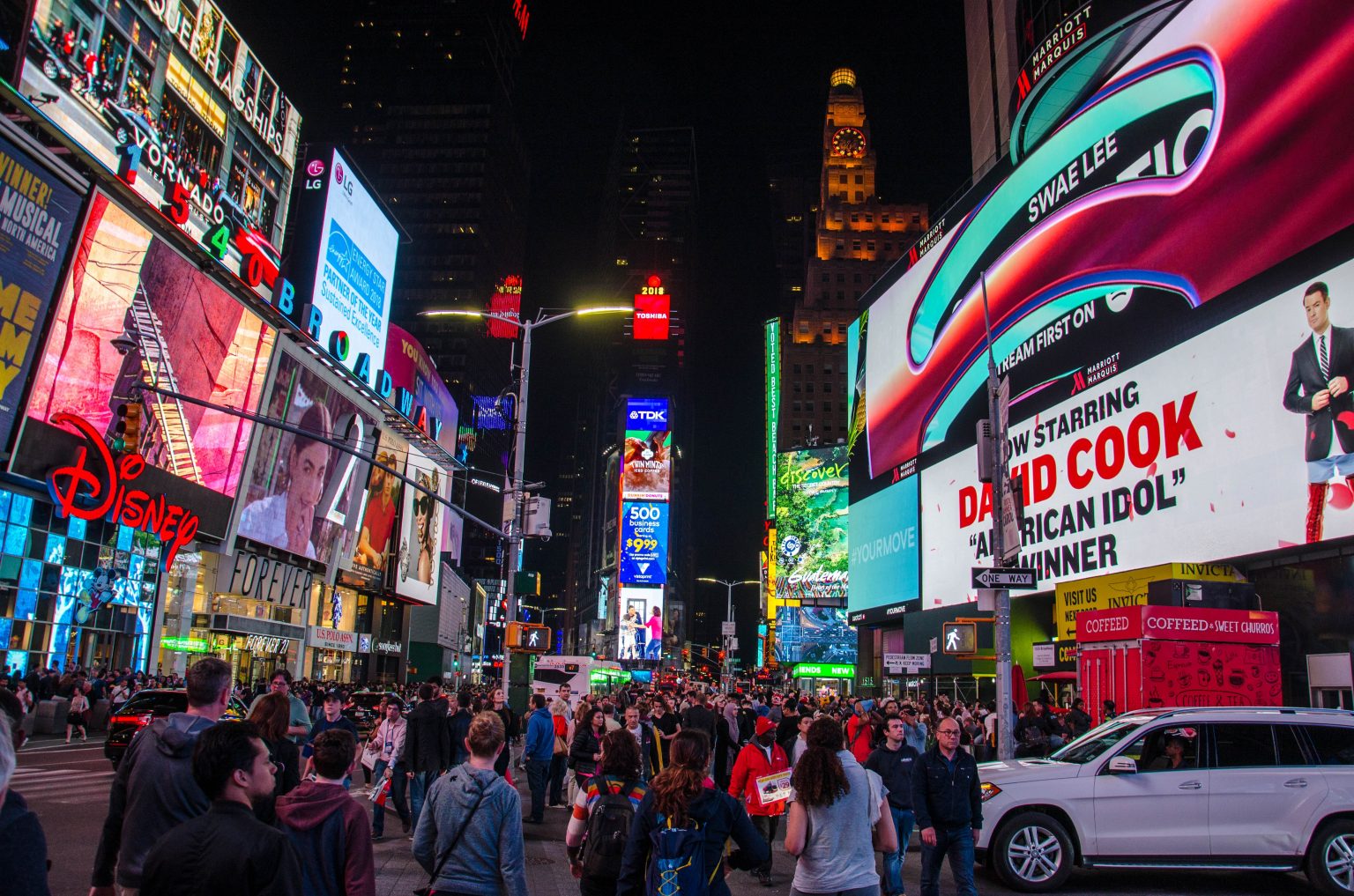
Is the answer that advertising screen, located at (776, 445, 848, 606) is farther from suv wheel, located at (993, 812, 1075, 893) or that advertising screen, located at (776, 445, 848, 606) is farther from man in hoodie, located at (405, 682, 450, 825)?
suv wheel, located at (993, 812, 1075, 893)

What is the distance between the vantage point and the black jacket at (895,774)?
10.0 meters

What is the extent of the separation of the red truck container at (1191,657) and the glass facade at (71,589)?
34102 mm

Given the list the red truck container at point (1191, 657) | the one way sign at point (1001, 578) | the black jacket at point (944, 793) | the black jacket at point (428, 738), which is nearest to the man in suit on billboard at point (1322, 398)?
the red truck container at point (1191, 657)

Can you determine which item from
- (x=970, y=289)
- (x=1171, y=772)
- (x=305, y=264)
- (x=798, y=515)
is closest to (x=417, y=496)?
(x=305, y=264)

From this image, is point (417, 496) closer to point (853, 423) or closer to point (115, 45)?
point (853, 423)

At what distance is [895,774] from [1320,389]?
20.0 m

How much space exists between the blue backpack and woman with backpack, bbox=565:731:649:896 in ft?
1.24

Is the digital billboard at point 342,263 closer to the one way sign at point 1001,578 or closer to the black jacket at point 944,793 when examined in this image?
the one way sign at point 1001,578

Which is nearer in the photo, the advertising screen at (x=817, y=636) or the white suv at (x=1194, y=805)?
the white suv at (x=1194, y=805)

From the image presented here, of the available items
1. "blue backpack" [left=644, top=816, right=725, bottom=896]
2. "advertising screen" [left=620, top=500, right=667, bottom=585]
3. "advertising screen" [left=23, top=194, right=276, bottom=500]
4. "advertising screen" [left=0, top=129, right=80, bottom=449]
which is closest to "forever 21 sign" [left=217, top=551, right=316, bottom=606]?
"advertising screen" [left=23, top=194, right=276, bottom=500]

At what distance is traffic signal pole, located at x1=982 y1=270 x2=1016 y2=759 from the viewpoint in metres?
15.2

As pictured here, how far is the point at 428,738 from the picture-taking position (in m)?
12.3

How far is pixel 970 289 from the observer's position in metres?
44.0

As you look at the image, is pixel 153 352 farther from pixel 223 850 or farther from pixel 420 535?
pixel 420 535
